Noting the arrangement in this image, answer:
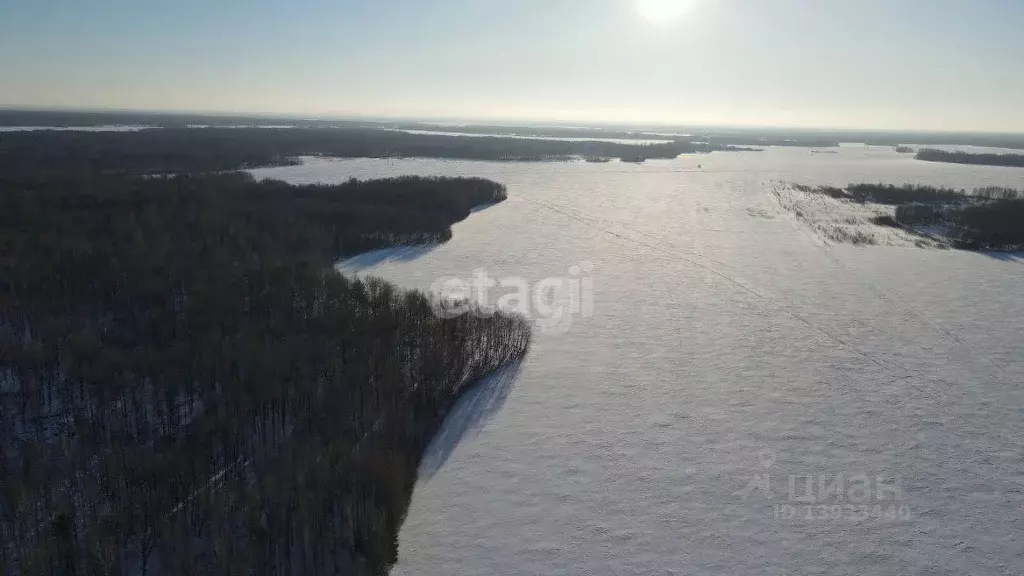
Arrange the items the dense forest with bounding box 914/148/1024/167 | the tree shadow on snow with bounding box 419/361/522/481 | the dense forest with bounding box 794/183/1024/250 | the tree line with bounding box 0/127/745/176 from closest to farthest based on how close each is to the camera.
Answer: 1. the tree shadow on snow with bounding box 419/361/522/481
2. the dense forest with bounding box 794/183/1024/250
3. the tree line with bounding box 0/127/745/176
4. the dense forest with bounding box 914/148/1024/167

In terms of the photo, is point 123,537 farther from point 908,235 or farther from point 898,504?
point 908,235

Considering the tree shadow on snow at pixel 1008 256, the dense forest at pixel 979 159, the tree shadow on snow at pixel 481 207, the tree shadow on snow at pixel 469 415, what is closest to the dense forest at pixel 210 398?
the tree shadow on snow at pixel 469 415

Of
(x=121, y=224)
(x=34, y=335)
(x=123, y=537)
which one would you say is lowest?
(x=123, y=537)

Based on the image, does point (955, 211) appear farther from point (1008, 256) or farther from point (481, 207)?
point (481, 207)

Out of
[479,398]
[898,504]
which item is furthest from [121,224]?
[898,504]

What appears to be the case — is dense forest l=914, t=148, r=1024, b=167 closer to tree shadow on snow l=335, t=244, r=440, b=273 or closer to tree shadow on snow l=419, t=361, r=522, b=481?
tree shadow on snow l=335, t=244, r=440, b=273

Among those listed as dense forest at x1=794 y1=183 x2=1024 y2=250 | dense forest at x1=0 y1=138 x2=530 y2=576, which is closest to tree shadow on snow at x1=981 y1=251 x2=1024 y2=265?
dense forest at x1=794 y1=183 x2=1024 y2=250
